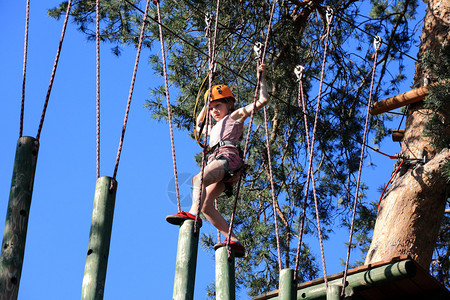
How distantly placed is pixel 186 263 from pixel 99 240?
546 mm

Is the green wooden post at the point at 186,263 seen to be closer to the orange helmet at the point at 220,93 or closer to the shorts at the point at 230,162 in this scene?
the shorts at the point at 230,162

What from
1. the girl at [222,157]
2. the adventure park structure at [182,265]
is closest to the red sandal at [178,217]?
the adventure park structure at [182,265]

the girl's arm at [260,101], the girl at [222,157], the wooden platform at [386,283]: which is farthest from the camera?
the girl's arm at [260,101]

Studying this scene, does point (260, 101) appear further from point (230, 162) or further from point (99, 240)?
point (99, 240)

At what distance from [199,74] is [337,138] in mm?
1689

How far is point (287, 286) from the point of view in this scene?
419 cm

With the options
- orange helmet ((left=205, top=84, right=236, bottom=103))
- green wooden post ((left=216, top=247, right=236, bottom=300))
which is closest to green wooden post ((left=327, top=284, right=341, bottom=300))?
green wooden post ((left=216, top=247, right=236, bottom=300))

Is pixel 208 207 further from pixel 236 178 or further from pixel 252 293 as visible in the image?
pixel 252 293

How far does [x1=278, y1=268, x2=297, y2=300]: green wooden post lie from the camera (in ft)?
13.7

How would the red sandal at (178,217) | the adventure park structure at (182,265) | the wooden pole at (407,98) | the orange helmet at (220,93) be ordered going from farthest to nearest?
the wooden pole at (407,98) → the orange helmet at (220,93) → the red sandal at (178,217) → the adventure park structure at (182,265)

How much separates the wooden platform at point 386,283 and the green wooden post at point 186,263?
50.7 inches

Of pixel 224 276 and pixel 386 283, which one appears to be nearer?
pixel 224 276

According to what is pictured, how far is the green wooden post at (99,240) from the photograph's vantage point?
3.26 metres

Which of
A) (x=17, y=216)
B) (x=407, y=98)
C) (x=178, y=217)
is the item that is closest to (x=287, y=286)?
(x=178, y=217)
